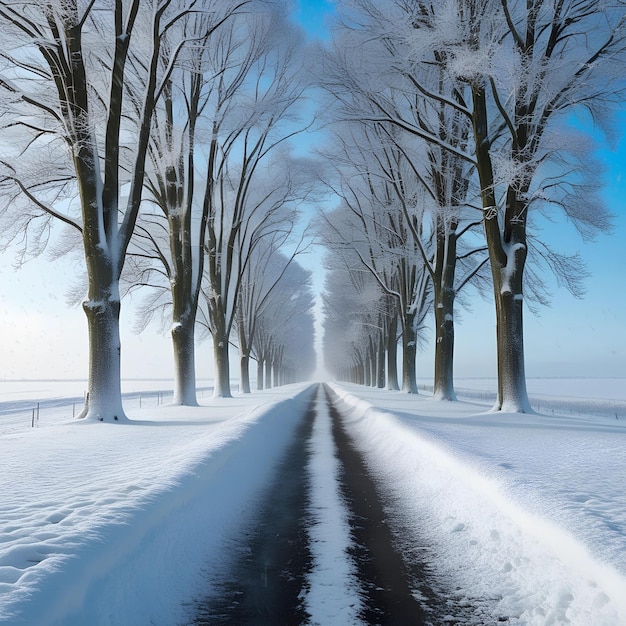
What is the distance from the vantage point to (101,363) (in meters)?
11.9

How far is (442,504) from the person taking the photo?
17.9 feet

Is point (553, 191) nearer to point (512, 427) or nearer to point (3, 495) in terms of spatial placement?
point (512, 427)

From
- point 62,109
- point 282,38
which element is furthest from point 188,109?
point 62,109

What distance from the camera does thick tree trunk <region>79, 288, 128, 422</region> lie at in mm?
11852

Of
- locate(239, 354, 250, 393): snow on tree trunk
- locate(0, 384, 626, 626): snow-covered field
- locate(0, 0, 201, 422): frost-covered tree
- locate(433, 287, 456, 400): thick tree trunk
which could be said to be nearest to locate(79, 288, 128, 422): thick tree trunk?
locate(0, 0, 201, 422): frost-covered tree

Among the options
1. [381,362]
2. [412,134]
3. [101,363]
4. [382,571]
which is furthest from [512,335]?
[381,362]

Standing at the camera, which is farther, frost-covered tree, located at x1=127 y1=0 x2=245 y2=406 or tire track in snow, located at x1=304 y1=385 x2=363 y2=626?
frost-covered tree, located at x1=127 y1=0 x2=245 y2=406

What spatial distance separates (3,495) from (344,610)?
3538mm

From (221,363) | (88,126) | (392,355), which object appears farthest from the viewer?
(392,355)

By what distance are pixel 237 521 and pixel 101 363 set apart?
312 inches

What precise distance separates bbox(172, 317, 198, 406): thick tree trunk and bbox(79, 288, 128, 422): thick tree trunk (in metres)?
5.25

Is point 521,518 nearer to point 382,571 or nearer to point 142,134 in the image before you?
point 382,571

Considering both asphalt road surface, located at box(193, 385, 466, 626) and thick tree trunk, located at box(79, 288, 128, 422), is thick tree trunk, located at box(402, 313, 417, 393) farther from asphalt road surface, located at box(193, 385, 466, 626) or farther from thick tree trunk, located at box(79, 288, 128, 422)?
asphalt road surface, located at box(193, 385, 466, 626)

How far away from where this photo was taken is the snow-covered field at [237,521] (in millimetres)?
2926
